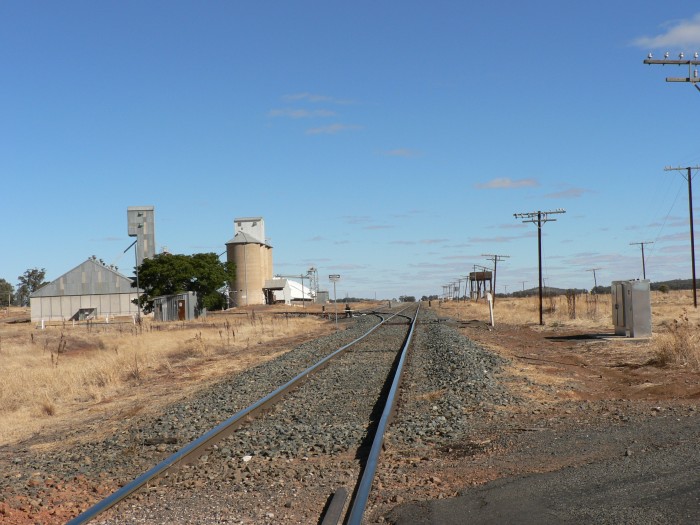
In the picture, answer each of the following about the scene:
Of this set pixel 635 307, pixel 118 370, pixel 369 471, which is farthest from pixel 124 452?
pixel 635 307

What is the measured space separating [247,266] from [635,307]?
84.7 m

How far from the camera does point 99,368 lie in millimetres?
22000

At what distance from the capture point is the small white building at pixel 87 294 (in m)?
89.6

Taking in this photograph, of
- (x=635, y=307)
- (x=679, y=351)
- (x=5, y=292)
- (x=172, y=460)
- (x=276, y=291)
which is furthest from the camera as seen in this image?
(x=5, y=292)

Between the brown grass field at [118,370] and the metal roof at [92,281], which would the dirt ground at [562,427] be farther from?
the metal roof at [92,281]

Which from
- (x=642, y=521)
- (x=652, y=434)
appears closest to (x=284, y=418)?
(x=652, y=434)

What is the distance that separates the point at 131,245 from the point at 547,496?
7417 centimetres

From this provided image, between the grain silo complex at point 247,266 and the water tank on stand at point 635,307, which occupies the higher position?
the grain silo complex at point 247,266

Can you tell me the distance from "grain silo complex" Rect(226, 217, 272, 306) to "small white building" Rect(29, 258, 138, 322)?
660 inches

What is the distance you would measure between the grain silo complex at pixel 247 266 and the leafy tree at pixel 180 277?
29924 millimetres

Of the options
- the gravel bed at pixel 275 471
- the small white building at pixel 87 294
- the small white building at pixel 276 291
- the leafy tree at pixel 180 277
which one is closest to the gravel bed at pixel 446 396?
the gravel bed at pixel 275 471

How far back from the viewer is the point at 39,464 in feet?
30.6

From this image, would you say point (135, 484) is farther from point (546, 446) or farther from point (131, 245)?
point (131, 245)

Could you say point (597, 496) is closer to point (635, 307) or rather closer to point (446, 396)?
point (446, 396)
